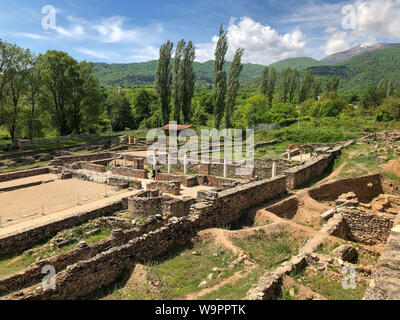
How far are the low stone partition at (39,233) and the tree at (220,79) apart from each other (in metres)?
34.0

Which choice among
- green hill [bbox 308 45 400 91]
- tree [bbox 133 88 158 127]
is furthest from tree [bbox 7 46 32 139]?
green hill [bbox 308 45 400 91]

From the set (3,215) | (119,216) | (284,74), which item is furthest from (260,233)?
(284,74)

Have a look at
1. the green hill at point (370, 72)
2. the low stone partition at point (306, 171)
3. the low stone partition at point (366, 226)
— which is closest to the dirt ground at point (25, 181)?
the low stone partition at point (306, 171)

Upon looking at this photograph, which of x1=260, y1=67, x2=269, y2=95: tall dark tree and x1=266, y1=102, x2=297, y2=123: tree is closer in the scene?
x1=266, y1=102, x2=297, y2=123: tree

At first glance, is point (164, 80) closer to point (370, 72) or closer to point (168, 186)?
point (168, 186)

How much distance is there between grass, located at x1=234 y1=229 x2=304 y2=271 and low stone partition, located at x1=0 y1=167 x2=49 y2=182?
75.1 ft

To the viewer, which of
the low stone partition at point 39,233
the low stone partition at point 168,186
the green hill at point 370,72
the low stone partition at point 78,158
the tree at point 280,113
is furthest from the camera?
the green hill at point 370,72

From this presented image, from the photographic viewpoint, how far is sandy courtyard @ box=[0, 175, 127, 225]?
596 inches

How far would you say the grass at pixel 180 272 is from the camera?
24.0 feet

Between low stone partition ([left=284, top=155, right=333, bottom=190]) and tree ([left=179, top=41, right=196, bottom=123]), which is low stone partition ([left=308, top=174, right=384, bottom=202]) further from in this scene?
tree ([left=179, top=41, right=196, bottom=123])

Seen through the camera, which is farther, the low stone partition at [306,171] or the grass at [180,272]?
the low stone partition at [306,171]

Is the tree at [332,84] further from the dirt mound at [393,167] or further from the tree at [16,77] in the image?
the tree at [16,77]

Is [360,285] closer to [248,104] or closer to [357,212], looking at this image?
[357,212]

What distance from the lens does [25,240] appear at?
11.6 metres
